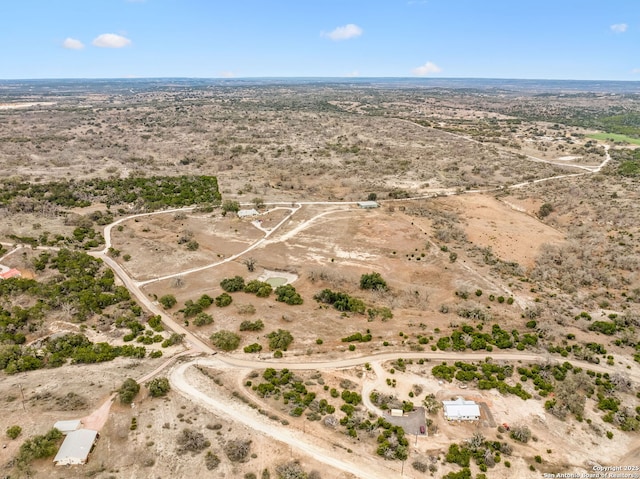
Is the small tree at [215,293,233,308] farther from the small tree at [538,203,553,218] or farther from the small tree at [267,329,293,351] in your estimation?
the small tree at [538,203,553,218]

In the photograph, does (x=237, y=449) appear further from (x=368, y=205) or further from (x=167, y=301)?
(x=368, y=205)

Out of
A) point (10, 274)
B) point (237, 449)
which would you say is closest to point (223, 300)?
point (237, 449)

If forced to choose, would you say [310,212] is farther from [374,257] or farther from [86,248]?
[86,248]

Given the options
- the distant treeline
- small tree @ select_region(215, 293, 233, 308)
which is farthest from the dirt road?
the distant treeline

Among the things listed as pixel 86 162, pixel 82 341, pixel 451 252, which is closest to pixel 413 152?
pixel 451 252

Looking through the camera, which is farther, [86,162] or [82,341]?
[86,162]

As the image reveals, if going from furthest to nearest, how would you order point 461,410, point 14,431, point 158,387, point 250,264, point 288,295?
1. point 250,264
2. point 288,295
3. point 158,387
4. point 461,410
5. point 14,431
